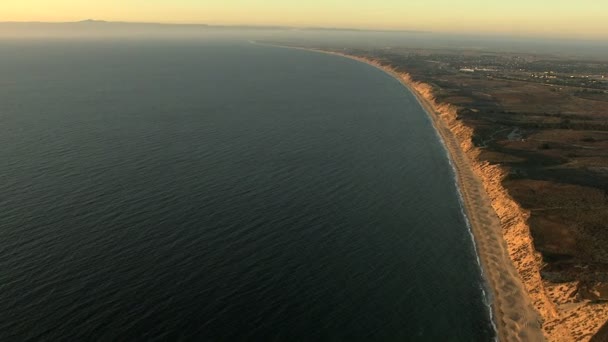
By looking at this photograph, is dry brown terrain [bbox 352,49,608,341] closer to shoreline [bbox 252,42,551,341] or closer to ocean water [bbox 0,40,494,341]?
shoreline [bbox 252,42,551,341]

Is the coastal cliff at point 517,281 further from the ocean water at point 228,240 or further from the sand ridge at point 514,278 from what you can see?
the ocean water at point 228,240

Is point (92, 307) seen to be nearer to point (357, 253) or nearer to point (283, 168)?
point (357, 253)

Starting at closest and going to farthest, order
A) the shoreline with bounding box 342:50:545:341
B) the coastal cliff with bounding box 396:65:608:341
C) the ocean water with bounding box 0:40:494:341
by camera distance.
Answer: the coastal cliff with bounding box 396:65:608:341 → the ocean water with bounding box 0:40:494:341 → the shoreline with bounding box 342:50:545:341

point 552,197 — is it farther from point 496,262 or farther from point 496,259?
point 496,262

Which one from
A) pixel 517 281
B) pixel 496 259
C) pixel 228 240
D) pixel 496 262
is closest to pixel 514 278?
pixel 517 281

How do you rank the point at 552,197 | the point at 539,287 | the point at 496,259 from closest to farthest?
the point at 539,287, the point at 496,259, the point at 552,197

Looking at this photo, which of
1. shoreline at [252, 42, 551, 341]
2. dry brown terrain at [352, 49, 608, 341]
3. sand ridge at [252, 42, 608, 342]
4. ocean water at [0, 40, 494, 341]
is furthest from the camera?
dry brown terrain at [352, 49, 608, 341]

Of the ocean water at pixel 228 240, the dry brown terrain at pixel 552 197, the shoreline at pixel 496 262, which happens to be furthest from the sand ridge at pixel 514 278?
the ocean water at pixel 228 240

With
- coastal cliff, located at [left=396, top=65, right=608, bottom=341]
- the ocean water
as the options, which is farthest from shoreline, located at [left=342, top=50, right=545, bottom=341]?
the ocean water

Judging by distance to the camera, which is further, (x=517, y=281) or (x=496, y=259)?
(x=496, y=259)
